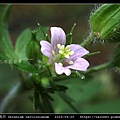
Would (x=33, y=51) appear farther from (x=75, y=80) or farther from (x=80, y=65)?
(x=75, y=80)

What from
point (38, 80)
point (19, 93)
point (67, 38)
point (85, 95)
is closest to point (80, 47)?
point (67, 38)

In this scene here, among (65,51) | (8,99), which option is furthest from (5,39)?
(65,51)

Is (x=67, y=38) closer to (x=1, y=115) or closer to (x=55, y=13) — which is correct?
(x=1, y=115)

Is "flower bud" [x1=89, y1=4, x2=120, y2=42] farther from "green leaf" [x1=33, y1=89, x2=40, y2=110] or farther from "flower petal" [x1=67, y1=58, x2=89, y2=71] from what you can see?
"green leaf" [x1=33, y1=89, x2=40, y2=110]

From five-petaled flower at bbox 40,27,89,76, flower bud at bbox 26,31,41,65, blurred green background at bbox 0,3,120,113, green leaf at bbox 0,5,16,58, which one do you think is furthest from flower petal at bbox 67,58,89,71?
blurred green background at bbox 0,3,120,113

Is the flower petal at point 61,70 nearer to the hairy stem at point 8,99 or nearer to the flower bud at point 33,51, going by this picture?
the flower bud at point 33,51

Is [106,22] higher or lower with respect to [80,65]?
higher
